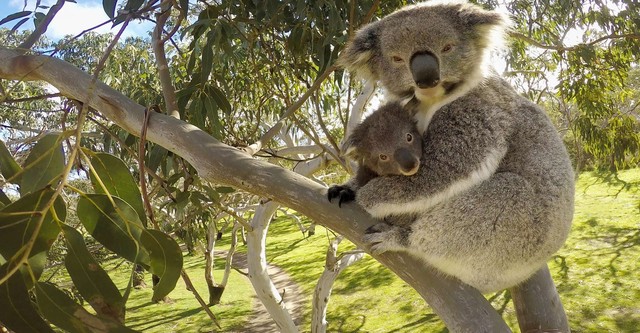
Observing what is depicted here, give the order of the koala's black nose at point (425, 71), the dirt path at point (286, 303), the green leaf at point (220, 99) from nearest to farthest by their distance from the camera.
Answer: the koala's black nose at point (425, 71) → the green leaf at point (220, 99) → the dirt path at point (286, 303)

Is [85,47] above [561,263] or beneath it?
above

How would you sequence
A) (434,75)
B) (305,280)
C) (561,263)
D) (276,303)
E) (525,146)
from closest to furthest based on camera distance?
(434,75), (525,146), (276,303), (561,263), (305,280)

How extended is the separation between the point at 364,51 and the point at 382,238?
0.77 metres

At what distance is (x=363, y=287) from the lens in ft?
30.5

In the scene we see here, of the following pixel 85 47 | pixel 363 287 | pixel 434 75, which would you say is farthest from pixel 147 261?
pixel 85 47

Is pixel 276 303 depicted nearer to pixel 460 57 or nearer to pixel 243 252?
pixel 460 57

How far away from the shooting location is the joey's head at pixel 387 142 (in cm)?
173

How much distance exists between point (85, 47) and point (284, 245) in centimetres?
804

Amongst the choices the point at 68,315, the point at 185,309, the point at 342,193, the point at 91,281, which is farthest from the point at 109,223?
the point at 185,309

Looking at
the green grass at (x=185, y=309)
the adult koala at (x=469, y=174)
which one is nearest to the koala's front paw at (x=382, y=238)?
the adult koala at (x=469, y=174)

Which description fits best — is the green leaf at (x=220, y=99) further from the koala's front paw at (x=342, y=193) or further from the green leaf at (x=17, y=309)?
the green leaf at (x=17, y=309)

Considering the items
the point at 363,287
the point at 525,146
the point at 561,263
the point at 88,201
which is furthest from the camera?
the point at 363,287

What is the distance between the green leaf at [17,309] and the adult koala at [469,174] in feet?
2.84

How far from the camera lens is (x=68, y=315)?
1.03 meters
